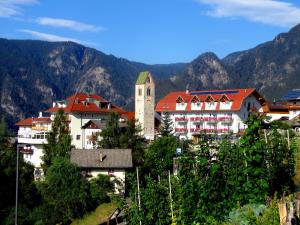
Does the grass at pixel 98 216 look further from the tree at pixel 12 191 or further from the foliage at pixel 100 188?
the tree at pixel 12 191

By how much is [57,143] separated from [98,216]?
69.9 feet

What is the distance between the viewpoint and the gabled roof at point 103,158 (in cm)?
5450

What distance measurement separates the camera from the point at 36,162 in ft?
267

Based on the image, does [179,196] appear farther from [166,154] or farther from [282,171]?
[166,154]

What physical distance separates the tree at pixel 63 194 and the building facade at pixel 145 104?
37908 mm

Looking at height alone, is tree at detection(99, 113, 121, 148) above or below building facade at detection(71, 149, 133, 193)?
above

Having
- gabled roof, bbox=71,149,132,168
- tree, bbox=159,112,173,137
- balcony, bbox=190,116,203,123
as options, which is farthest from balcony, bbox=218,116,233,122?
gabled roof, bbox=71,149,132,168

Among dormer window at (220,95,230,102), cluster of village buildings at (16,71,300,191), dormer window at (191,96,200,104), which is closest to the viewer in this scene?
cluster of village buildings at (16,71,300,191)

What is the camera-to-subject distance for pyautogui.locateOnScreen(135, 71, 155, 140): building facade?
3396 inches

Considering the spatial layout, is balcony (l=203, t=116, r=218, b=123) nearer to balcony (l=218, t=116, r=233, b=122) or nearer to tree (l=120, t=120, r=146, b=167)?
balcony (l=218, t=116, r=233, b=122)

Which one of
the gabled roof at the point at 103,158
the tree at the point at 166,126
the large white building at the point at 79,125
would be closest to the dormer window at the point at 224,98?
the tree at the point at 166,126

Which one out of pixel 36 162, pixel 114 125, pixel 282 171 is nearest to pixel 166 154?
pixel 114 125

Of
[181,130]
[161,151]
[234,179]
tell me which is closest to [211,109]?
[181,130]

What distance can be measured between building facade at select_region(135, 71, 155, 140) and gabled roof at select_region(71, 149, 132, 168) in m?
29.2
